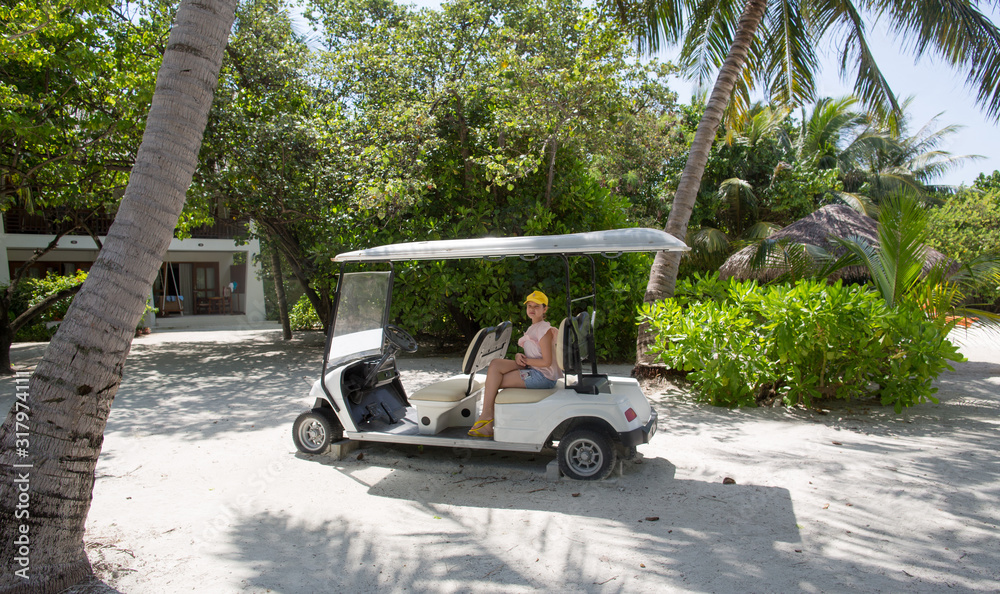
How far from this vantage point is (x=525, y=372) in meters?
5.07

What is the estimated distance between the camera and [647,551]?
3561 mm

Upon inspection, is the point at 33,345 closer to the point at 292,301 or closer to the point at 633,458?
the point at 292,301

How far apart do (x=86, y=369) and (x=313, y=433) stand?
2.70 m

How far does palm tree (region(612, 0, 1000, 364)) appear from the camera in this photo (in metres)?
8.42

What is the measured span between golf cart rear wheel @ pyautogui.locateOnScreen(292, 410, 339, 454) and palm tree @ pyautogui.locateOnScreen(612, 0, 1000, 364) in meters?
4.95

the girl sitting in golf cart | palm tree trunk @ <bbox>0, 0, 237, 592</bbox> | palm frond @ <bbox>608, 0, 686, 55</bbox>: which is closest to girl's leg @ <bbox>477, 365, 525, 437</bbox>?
the girl sitting in golf cart

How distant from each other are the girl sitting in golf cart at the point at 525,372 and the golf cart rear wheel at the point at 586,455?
49cm

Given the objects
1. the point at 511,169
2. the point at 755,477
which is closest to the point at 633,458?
the point at 755,477

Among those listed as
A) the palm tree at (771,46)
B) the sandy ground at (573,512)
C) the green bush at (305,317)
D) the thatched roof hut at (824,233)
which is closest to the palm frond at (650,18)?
the palm tree at (771,46)

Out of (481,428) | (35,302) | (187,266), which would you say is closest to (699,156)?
(481,428)

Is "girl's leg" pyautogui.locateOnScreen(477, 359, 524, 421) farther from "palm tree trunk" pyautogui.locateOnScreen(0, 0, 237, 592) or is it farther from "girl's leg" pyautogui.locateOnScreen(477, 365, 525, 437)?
"palm tree trunk" pyautogui.locateOnScreen(0, 0, 237, 592)

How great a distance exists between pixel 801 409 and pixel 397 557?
536 centimetres

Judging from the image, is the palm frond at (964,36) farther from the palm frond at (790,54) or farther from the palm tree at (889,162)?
the palm tree at (889,162)

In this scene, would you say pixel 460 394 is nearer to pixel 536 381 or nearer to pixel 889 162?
pixel 536 381
